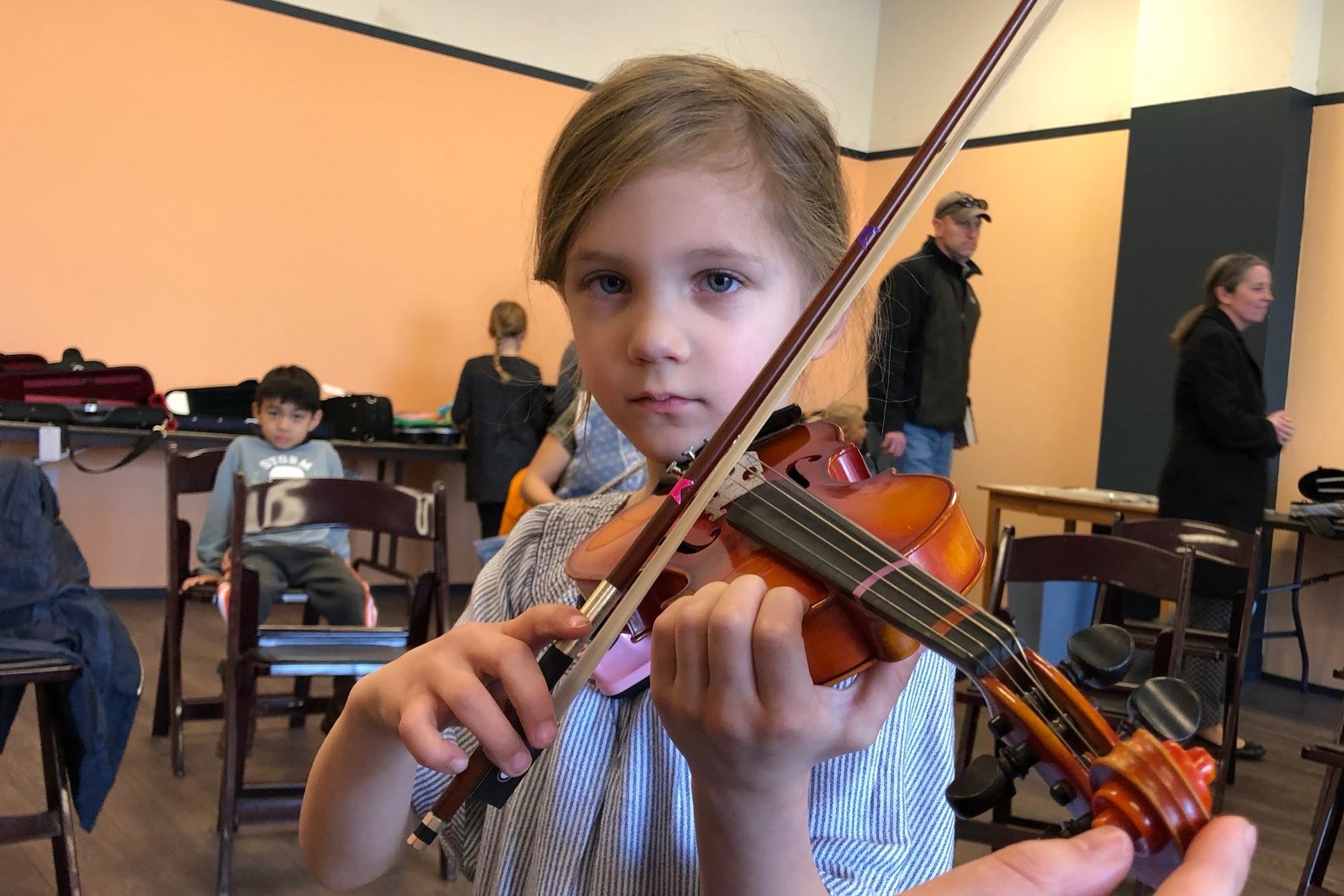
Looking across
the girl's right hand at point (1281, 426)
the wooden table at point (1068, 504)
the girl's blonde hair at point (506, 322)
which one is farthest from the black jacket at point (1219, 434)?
the girl's blonde hair at point (506, 322)

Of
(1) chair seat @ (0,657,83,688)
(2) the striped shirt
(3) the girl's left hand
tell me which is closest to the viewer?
(3) the girl's left hand

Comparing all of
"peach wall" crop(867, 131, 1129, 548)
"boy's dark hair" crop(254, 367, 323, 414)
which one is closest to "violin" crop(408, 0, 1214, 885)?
"boy's dark hair" crop(254, 367, 323, 414)

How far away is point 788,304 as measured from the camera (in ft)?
2.80

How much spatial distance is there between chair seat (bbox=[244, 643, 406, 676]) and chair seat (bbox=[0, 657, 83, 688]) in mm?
467

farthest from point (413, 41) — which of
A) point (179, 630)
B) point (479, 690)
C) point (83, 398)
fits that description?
point (479, 690)

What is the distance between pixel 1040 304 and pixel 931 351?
5.86 ft

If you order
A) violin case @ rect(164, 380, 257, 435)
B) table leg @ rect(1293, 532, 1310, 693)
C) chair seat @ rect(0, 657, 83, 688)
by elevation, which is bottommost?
table leg @ rect(1293, 532, 1310, 693)

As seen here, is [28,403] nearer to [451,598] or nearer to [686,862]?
[451,598]

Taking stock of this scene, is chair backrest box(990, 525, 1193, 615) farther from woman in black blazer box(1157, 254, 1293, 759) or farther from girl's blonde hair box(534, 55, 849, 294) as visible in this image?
girl's blonde hair box(534, 55, 849, 294)

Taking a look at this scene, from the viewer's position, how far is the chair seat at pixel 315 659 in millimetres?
2322

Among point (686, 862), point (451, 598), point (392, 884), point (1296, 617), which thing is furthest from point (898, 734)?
point (451, 598)

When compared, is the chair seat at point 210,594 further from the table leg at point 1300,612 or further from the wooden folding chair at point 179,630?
the table leg at point 1300,612

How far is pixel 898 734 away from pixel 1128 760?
0.30 meters

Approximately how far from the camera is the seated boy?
3.01m
